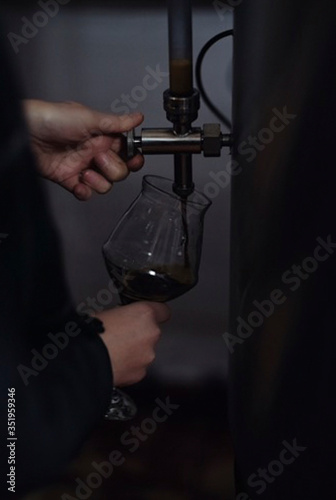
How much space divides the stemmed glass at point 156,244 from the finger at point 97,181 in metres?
0.15

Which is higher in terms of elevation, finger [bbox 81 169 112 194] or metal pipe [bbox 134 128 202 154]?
metal pipe [bbox 134 128 202 154]

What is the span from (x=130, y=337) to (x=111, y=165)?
27cm

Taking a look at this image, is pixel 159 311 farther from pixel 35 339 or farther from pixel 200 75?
pixel 200 75

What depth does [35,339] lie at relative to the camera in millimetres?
606

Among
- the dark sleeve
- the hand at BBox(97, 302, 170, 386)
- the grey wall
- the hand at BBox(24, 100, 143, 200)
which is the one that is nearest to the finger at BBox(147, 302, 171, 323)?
the hand at BBox(97, 302, 170, 386)

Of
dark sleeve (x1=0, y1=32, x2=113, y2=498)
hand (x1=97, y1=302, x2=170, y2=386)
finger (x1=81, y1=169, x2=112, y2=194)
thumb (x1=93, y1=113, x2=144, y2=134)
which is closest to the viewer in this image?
dark sleeve (x1=0, y1=32, x2=113, y2=498)

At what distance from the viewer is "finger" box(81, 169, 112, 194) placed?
979 millimetres

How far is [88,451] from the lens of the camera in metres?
1.09

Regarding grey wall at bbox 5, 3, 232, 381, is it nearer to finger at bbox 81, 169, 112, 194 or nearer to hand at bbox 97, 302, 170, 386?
finger at bbox 81, 169, 112, 194

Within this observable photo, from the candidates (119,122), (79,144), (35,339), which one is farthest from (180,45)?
(35,339)

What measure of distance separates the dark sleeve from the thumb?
10.6 inches

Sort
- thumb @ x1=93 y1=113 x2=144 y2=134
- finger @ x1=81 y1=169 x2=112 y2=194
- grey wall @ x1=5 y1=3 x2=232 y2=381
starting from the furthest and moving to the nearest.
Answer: grey wall @ x1=5 y1=3 x2=232 y2=381 → finger @ x1=81 y1=169 x2=112 y2=194 → thumb @ x1=93 y1=113 x2=144 y2=134

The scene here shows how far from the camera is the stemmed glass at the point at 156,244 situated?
81 centimetres

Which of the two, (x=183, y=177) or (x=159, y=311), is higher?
(x=183, y=177)
